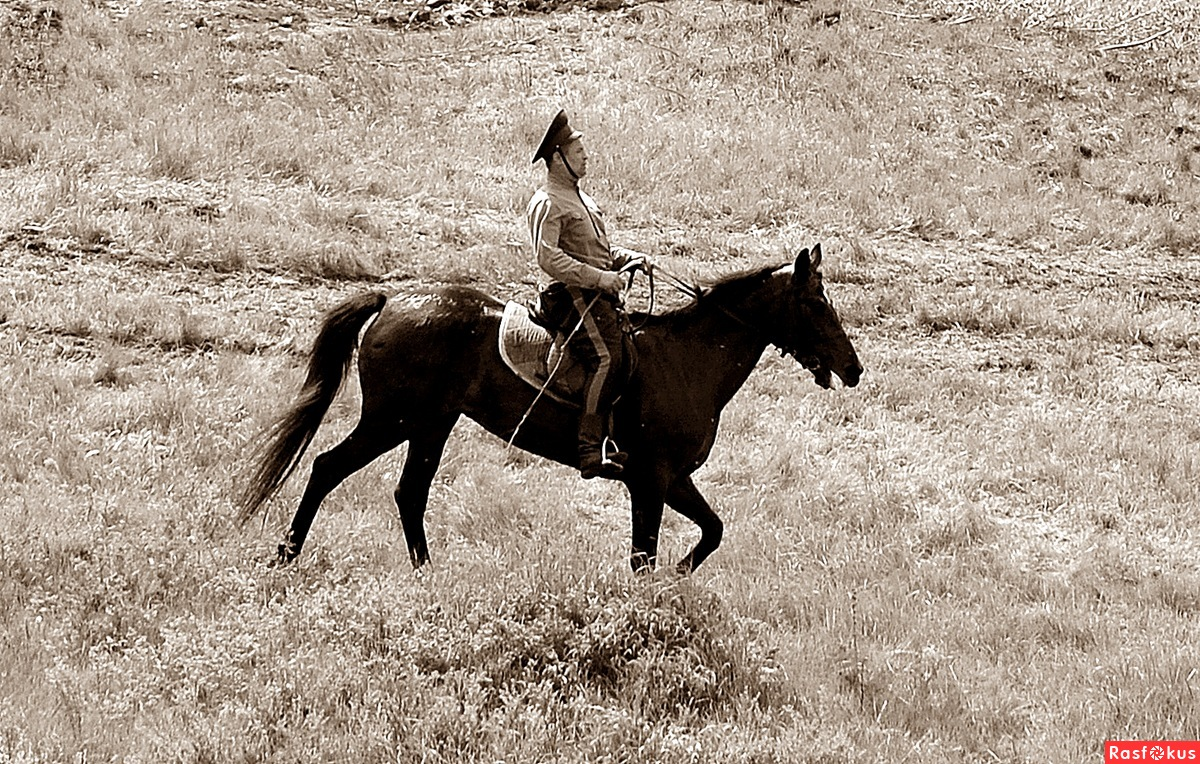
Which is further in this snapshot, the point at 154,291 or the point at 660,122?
the point at 660,122

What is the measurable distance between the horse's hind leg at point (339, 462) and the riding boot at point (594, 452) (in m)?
1.12

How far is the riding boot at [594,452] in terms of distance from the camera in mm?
7945

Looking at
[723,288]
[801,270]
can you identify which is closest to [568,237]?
[723,288]

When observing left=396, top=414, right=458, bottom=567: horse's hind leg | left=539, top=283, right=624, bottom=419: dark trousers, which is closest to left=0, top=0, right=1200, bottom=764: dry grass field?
left=396, top=414, right=458, bottom=567: horse's hind leg

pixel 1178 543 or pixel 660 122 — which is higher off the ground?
pixel 660 122

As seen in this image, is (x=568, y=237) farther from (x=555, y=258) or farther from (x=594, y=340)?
(x=594, y=340)

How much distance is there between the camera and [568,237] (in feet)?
25.9

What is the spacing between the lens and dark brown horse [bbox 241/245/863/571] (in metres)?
8.12

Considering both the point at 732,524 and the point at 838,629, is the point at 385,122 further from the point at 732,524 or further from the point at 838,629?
the point at 838,629

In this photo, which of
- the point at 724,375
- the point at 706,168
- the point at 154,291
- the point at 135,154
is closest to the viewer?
the point at 724,375

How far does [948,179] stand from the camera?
19500 millimetres

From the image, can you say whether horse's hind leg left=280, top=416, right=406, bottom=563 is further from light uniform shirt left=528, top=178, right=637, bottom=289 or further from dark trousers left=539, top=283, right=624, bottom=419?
light uniform shirt left=528, top=178, right=637, bottom=289

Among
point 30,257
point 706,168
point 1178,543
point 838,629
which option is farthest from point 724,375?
point 706,168

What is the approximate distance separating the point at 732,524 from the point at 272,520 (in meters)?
3.12
